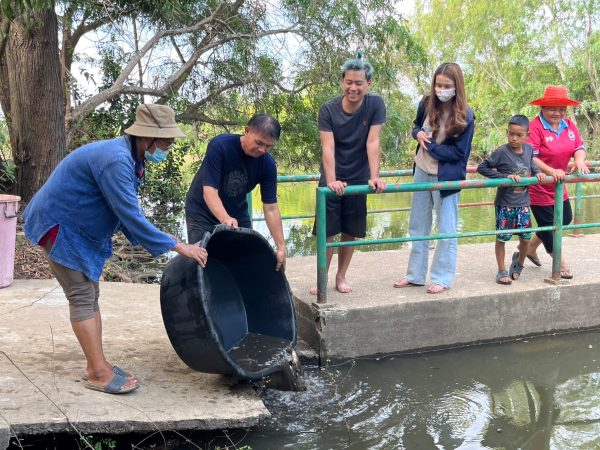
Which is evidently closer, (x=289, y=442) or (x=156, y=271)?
(x=289, y=442)

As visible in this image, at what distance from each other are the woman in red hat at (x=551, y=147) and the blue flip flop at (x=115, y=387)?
3430mm

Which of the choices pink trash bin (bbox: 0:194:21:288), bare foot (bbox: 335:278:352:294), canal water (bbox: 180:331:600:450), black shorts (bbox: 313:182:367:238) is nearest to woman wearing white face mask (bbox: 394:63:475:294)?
bare foot (bbox: 335:278:352:294)

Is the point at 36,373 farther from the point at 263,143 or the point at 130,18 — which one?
the point at 130,18

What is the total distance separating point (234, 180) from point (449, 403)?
1815 mm

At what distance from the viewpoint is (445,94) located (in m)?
4.53

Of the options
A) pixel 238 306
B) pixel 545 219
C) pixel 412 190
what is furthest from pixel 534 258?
pixel 238 306

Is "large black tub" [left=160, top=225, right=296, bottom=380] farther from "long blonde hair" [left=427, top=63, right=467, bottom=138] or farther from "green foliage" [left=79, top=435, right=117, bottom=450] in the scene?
"long blonde hair" [left=427, top=63, right=467, bottom=138]

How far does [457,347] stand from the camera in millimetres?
4762

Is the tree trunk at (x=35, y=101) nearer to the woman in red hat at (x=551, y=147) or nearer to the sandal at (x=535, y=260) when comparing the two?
the woman in red hat at (x=551, y=147)

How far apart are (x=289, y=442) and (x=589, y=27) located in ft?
76.4

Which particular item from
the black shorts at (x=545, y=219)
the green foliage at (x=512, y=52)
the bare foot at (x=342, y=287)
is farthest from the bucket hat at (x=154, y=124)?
the green foliage at (x=512, y=52)

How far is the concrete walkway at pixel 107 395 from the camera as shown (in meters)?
2.98

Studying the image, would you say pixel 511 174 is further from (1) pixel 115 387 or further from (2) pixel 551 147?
(1) pixel 115 387

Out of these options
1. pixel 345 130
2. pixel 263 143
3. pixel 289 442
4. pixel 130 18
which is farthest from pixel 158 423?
pixel 130 18
